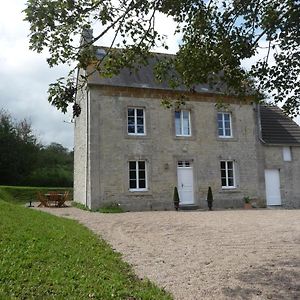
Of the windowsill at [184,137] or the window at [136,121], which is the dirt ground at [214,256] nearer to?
the window at [136,121]

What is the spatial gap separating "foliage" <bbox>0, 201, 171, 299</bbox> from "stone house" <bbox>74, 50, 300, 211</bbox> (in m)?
10.1

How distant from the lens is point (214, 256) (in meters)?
7.79

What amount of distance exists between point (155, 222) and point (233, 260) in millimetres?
6297

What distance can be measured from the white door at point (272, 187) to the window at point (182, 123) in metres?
5.29

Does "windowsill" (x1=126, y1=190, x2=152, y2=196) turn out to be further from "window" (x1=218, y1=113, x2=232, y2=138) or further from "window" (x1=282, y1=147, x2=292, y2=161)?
"window" (x1=282, y1=147, x2=292, y2=161)

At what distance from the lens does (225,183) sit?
20859 mm

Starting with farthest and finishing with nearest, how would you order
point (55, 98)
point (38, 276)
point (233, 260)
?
point (233, 260) < point (55, 98) < point (38, 276)

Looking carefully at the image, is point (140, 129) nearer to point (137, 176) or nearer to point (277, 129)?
point (137, 176)

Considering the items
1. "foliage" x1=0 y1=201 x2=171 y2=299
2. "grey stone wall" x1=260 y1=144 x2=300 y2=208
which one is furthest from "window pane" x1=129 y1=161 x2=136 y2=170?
"foliage" x1=0 y1=201 x2=171 y2=299

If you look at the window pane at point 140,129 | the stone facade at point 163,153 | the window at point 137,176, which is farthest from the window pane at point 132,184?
the window pane at point 140,129

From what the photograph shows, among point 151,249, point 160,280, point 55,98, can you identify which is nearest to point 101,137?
point 151,249

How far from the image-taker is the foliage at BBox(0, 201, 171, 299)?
5.02m

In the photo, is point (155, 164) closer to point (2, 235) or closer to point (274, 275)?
point (2, 235)

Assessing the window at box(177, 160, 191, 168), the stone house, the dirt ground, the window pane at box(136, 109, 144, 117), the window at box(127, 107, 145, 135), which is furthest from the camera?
the window at box(177, 160, 191, 168)
